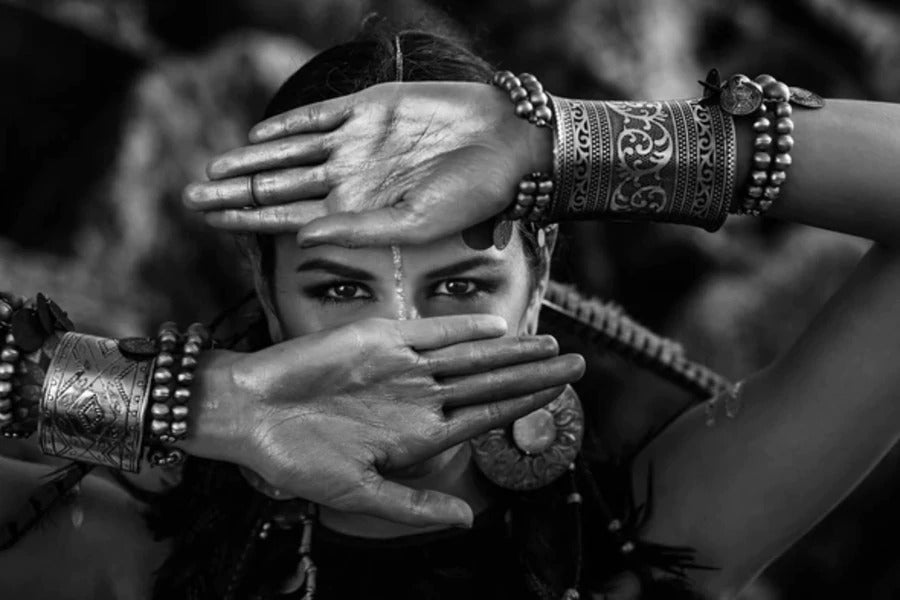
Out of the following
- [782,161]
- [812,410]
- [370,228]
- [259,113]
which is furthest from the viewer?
[259,113]

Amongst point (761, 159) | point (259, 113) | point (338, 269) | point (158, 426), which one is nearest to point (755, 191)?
point (761, 159)

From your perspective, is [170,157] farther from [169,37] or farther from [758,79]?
[758,79]

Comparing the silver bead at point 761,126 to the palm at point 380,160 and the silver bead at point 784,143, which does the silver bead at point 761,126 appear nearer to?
the silver bead at point 784,143

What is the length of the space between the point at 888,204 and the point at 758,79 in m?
0.20

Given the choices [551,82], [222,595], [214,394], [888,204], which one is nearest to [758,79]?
[888,204]

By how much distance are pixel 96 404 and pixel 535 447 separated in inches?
20.1

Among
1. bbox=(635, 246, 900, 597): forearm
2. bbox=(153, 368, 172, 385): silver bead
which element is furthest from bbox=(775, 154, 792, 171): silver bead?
bbox=(153, 368, 172, 385): silver bead

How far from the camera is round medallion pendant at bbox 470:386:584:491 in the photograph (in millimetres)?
1309

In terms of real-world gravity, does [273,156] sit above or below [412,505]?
above

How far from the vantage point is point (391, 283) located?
3.83 ft

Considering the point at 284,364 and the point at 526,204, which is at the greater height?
the point at 526,204

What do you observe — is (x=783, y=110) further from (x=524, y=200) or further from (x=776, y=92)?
(x=524, y=200)

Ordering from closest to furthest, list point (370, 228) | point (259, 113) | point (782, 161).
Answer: point (370, 228) < point (782, 161) < point (259, 113)

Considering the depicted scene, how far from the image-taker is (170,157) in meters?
2.32
